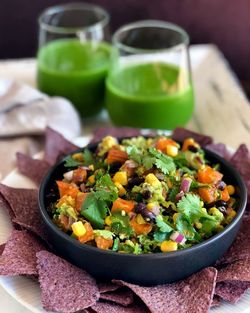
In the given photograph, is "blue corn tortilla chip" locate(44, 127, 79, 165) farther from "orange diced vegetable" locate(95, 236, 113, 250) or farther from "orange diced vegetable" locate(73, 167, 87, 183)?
"orange diced vegetable" locate(95, 236, 113, 250)

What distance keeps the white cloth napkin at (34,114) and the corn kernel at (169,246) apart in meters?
0.72

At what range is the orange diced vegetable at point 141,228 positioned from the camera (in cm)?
115

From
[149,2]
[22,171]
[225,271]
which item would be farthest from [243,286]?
[149,2]

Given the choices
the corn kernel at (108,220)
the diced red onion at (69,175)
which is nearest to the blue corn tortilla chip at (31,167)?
the diced red onion at (69,175)

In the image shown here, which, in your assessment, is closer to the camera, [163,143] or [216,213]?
[216,213]

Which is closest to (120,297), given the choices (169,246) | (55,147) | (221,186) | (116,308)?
(116,308)

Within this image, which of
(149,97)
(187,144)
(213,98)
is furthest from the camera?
(213,98)

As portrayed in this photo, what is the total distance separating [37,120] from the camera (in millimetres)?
1807

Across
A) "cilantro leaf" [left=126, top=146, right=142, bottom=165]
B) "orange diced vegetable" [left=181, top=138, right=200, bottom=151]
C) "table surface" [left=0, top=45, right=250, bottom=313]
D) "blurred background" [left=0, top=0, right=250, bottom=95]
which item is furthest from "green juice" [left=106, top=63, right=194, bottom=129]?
"blurred background" [left=0, top=0, right=250, bottom=95]

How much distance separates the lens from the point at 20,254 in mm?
1166

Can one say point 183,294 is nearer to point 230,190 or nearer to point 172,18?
point 230,190

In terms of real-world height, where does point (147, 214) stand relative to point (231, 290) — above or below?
above

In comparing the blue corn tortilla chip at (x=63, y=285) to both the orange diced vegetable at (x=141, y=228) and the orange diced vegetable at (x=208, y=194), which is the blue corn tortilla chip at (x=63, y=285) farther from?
the orange diced vegetable at (x=208, y=194)

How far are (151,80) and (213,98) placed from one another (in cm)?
30
